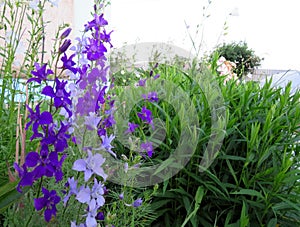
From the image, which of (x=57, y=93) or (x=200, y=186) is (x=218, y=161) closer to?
(x=200, y=186)

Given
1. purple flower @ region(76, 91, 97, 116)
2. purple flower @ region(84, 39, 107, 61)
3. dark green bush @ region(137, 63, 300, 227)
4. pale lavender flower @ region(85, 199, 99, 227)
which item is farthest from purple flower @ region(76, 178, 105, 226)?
dark green bush @ region(137, 63, 300, 227)

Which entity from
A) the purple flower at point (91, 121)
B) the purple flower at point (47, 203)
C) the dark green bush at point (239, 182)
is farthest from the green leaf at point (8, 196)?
the dark green bush at point (239, 182)

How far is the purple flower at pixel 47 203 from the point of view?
599 millimetres

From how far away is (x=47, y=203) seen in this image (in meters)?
0.61

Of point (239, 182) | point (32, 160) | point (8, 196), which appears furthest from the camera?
point (239, 182)

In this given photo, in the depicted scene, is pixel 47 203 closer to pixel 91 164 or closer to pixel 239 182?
pixel 91 164

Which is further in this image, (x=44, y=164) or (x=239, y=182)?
(x=239, y=182)

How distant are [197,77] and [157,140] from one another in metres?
0.44

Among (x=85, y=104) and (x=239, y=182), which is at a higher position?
(x=85, y=104)

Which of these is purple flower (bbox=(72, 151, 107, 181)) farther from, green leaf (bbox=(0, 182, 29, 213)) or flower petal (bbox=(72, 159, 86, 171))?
green leaf (bbox=(0, 182, 29, 213))

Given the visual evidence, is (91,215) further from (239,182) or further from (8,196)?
(239,182)

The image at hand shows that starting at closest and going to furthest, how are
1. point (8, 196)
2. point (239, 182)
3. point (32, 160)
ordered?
point (32, 160) → point (8, 196) → point (239, 182)

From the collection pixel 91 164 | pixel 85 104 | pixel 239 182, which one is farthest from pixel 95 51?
pixel 239 182

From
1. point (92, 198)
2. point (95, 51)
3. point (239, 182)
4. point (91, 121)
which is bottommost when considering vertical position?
point (239, 182)
